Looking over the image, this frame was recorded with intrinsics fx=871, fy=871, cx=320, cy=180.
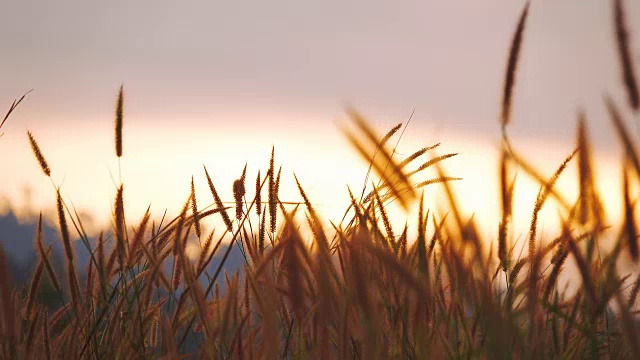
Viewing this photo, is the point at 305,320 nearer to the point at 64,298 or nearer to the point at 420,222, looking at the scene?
the point at 420,222

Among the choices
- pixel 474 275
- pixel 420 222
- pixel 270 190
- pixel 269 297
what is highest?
pixel 270 190

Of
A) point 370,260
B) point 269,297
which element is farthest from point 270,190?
point 269,297

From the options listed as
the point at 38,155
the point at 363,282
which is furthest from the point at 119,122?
the point at 363,282

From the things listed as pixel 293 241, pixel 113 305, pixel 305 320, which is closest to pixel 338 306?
pixel 305 320

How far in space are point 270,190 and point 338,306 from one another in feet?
1.76

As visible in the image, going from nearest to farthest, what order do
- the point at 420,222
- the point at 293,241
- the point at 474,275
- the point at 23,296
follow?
the point at 293,241, the point at 474,275, the point at 420,222, the point at 23,296

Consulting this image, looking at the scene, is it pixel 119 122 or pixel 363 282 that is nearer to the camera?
pixel 363 282

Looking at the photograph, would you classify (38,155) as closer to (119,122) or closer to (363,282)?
(119,122)

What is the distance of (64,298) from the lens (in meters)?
2.46

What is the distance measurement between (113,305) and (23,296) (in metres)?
1.15

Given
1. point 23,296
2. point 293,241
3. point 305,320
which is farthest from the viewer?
point 23,296

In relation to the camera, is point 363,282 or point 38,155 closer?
point 363,282

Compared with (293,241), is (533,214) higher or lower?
higher

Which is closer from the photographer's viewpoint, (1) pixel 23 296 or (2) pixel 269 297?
(2) pixel 269 297
